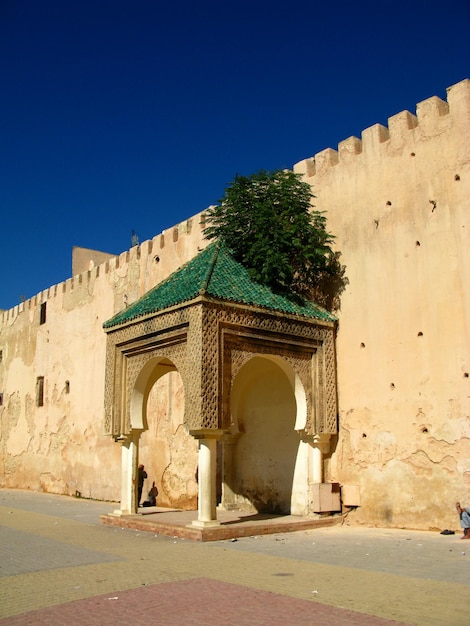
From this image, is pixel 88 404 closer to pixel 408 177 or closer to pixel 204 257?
pixel 204 257

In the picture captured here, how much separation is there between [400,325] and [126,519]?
17.8ft

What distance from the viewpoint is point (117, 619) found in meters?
4.83

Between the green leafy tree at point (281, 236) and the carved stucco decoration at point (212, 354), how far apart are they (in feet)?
2.97

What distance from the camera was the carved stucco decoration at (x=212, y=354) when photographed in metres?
9.34

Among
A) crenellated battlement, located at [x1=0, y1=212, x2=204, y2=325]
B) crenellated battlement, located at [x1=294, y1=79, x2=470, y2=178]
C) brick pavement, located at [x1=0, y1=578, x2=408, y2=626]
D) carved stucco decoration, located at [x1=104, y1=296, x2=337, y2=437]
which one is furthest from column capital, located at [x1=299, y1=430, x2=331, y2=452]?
crenellated battlement, located at [x1=0, y1=212, x2=204, y2=325]

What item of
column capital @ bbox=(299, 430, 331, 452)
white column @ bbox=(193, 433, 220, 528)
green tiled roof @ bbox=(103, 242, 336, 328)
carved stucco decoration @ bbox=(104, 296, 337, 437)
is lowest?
white column @ bbox=(193, 433, 220, 528)

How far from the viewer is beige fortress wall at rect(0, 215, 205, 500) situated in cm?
1622

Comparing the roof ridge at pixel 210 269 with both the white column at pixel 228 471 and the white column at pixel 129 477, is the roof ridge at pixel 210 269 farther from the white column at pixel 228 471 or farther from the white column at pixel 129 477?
the white column at pixel 228 471

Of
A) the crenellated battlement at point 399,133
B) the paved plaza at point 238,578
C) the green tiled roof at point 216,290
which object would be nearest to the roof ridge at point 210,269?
→ the green tiled roof at point 216,290

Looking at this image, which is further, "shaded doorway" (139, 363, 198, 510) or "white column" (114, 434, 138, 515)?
"shaded doorway" (139, 363, 198, 510)

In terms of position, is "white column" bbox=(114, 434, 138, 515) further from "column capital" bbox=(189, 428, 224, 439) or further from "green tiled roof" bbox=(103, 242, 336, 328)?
"column capital" bbox=(189, 428, 224, 439)

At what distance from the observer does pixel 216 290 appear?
9734 mm

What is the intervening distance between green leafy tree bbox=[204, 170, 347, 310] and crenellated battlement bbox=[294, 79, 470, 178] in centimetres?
62

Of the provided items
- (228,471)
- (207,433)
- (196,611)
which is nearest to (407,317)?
(207,433)
